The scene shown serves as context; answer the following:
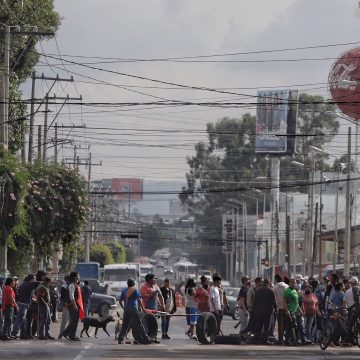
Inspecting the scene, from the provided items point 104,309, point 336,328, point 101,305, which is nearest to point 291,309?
point 336,328

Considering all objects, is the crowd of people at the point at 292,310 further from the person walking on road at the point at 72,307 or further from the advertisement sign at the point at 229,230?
the advertisement sign at the point at 229,230

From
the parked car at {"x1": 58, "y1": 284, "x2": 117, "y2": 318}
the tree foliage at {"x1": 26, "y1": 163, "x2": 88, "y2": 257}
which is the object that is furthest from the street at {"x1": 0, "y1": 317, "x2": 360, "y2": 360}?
the parked car at {"x1": 58, "y1": 284, "x2": 117, "y2": 318}

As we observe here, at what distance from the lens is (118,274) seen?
77.4 meters

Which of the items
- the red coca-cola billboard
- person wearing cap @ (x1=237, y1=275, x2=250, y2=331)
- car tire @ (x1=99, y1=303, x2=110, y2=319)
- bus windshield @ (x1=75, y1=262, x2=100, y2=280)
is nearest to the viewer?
person wearing cap @ (x1=237, y1=275, x2=250, y2=331)

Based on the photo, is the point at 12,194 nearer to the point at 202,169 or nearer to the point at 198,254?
the point at 202,169

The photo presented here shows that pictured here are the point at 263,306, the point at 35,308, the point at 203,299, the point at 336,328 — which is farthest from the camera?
the point at 203,299

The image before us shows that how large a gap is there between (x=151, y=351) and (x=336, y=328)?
5102 mm

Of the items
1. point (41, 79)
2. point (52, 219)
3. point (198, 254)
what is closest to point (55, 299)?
point (52, 219)

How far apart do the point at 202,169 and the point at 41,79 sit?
236ft

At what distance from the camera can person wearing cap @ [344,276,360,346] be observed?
29.4 metres

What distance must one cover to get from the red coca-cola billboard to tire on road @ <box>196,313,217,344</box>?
71.8ft

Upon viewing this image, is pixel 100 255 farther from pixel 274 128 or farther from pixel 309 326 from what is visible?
pixel 309 326

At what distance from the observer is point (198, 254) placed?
17325 cm

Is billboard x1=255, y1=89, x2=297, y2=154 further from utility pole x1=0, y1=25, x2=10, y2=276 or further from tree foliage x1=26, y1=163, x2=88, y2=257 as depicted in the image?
utility pole x1=0, y1=25, x2=10, y2=276
